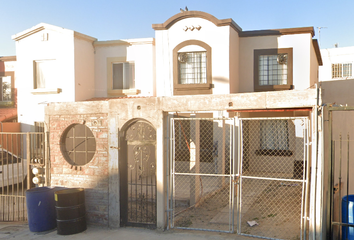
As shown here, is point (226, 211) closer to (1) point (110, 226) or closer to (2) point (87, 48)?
(1) point (110, 226)

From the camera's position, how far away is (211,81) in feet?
50.9

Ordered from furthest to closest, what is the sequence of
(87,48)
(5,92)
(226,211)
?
1. (5,92)
2. (87,48)
3. (226,211)

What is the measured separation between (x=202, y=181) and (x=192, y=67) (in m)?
5.78

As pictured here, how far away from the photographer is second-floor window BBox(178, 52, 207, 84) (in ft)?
51.9

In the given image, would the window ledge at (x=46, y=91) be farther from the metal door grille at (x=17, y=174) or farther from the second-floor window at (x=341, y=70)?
the second-floor window at (x=341, y=70)

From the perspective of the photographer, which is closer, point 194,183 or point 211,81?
point 194,183

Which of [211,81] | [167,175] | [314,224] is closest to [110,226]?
[167,175]

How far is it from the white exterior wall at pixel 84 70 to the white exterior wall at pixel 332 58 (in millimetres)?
16052

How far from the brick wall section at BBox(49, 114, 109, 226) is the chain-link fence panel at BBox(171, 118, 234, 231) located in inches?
66.3

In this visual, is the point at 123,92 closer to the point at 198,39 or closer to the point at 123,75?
the point at 123,75

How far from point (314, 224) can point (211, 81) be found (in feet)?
32.5

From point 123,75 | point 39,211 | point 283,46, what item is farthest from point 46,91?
point 283,46

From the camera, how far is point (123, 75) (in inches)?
701

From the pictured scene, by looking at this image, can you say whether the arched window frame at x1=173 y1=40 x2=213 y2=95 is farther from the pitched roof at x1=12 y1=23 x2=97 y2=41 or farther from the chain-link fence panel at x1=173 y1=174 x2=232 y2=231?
the pitched roof at x1=12 y1=23 x2=97 y2=41
